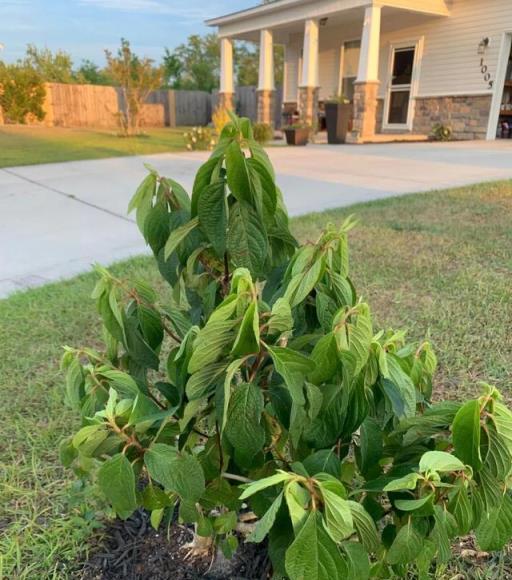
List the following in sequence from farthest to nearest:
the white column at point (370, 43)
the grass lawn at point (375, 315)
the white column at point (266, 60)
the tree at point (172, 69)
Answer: the tree at point (172, 69), the white column at point (266, 60), the white column at point (370, 43), the grass lawn at point (375, 315)

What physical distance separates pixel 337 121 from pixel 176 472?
1285 centimetres

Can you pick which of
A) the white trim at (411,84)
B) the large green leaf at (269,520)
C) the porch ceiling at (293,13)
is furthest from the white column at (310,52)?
the large green leaf at (269,520)

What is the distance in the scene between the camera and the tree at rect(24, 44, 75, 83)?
27620 mm

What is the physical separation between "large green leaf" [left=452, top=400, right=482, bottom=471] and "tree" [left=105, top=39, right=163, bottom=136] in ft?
52.7

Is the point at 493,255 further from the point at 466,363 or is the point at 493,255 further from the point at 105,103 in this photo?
the point at 105,103

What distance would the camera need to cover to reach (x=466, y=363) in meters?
2.13

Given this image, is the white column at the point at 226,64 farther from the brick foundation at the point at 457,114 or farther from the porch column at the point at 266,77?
the brick foundation at the point at 457,114

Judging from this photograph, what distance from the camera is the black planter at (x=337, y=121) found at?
41.0ft

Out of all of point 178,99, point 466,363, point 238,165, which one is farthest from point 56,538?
point 178,99

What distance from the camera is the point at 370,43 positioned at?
1164 cm

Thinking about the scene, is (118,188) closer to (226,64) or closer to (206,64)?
(226,64)

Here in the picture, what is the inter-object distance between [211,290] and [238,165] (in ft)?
Result: 0.95

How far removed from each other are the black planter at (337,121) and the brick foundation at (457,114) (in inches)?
91.1

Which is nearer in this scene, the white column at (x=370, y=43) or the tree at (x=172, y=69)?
the white column at (x=370, y=43)
